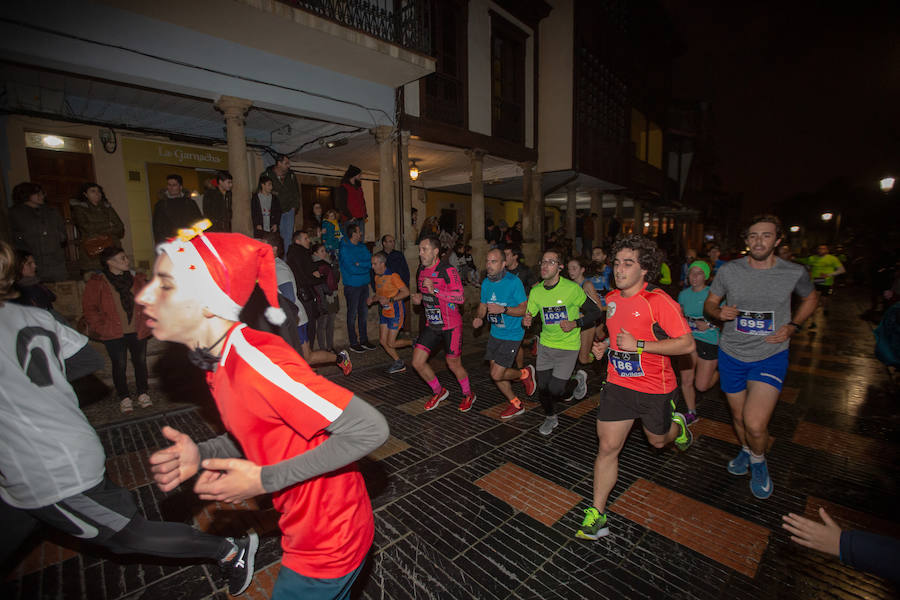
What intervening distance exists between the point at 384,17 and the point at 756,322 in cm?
936

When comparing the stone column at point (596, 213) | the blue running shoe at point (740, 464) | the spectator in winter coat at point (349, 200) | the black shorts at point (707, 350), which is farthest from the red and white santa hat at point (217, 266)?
the stone column at point (596, 213)

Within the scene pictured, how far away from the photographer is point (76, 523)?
2.07 metres

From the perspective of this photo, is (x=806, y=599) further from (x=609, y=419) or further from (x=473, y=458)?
(x=473, y=458)

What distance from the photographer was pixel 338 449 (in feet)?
4.41

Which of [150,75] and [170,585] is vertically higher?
[150,75]

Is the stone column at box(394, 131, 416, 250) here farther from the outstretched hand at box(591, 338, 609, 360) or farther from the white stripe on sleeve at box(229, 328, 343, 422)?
the white stripe on sleeve at box(229, 328, 343, 422)

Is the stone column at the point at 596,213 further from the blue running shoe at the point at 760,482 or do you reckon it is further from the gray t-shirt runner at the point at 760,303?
the blue running shoe at the point at 760,482

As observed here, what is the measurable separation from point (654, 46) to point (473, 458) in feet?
Result: 91.1

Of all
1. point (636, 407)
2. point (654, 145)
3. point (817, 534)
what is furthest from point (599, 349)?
point (654, 145)

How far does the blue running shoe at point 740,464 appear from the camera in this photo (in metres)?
3.95

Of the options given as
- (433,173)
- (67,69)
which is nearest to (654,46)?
(433,173)

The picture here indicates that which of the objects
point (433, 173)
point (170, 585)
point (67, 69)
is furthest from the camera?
point (433, 173)

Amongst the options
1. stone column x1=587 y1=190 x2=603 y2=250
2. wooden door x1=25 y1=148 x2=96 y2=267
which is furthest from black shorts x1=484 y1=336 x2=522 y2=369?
stone column x1=587 y1=190 x2=603 y2=250

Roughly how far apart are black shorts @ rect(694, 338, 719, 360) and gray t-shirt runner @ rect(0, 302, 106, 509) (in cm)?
620
